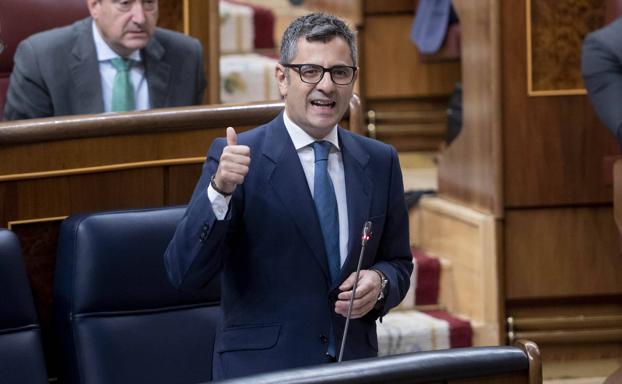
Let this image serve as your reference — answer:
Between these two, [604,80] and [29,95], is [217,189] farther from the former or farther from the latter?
[604,80]

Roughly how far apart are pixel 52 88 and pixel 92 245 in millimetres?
490

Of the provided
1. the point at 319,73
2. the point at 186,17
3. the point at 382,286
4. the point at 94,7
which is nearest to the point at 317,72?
the point at 319,73

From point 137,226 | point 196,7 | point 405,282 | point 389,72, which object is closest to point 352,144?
point 405,282

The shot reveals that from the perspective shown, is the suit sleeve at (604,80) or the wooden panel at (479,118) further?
the wooden panel at (479,118)

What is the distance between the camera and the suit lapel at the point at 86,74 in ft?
6.67

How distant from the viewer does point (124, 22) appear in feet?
6.88

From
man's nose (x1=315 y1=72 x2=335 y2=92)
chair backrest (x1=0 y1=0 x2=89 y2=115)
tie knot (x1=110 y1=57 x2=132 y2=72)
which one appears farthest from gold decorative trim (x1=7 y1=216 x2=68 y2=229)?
chair backrest (x1=0 y1=0 x2=89 y2=115)

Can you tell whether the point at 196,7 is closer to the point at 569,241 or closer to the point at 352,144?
the point at 569,241

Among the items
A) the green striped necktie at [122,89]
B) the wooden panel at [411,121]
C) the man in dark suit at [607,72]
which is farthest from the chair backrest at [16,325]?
the wooden panel at [411,121]

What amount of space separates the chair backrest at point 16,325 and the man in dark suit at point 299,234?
1.07 ft

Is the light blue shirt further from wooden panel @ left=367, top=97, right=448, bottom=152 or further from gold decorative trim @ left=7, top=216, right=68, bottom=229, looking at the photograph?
wooden panel @ left=367, top=97, right=448, bottom=152

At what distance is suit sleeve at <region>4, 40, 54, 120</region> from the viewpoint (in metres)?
2.03

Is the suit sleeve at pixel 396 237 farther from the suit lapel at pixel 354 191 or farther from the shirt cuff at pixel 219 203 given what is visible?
the shirt cuff at pixel 219 203

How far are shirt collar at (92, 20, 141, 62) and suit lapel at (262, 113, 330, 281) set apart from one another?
2.85 feet
